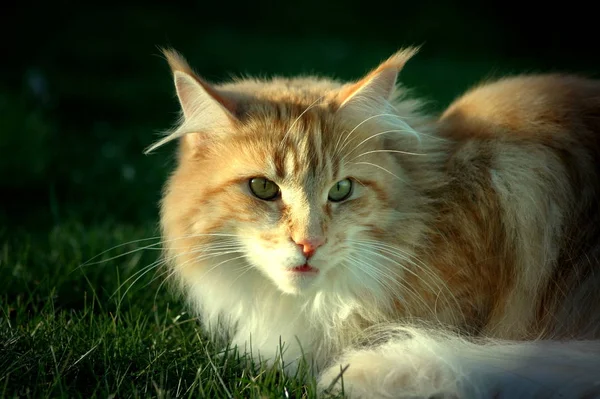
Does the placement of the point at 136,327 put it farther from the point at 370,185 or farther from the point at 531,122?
the point at 531,122

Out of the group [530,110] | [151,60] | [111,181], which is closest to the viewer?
[530,110]

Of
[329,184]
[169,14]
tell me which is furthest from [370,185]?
[169,14]

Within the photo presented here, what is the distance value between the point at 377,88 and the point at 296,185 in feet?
1.13

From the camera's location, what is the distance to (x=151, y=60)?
6.54 metres

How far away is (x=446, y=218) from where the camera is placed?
6.70ft

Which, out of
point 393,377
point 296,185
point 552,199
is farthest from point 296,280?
point 552,199

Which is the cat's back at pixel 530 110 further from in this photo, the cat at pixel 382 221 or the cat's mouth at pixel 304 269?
the cat's mouth at pixel 304 269

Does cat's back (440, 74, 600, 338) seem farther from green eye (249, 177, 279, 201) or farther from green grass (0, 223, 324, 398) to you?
green grass (0, 223, 324, 398)

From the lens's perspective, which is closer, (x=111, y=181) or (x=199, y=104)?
(x=199, y=104)

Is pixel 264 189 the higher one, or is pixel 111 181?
pixel 264 189

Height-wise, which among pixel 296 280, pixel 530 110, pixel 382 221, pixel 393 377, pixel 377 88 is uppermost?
pixel 377 88

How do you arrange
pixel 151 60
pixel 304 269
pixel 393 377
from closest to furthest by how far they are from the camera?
pixel 393 377, pixel 304 269, pixel 151 60

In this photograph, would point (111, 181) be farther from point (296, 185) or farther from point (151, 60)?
point (151, 60)

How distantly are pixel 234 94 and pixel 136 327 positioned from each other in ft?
2.35
